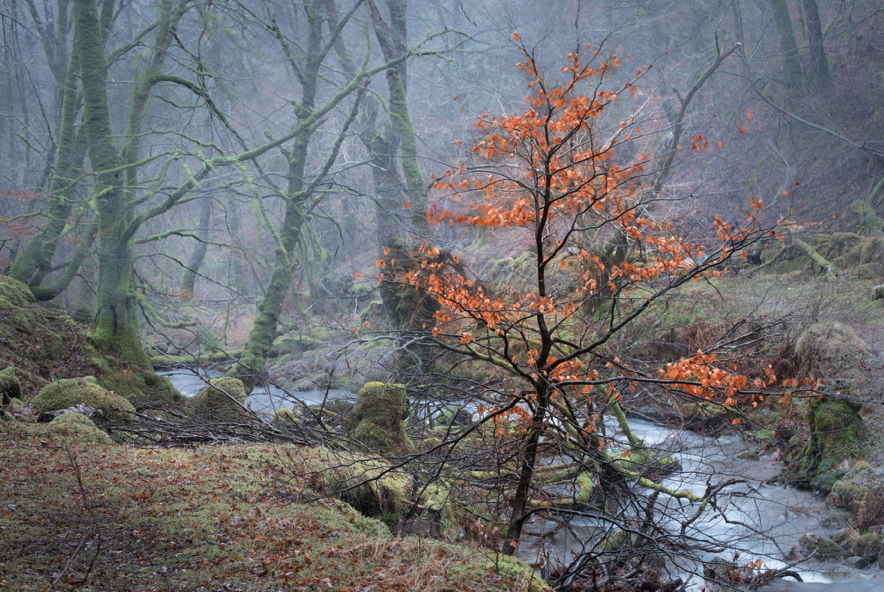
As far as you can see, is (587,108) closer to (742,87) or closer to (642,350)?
(642,350)

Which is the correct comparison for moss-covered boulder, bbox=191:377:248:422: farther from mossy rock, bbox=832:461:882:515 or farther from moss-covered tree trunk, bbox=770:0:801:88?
moss-covered tree trunk, bbox=770:0:801:88

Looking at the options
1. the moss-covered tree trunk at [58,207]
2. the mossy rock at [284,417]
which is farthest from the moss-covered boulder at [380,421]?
the moss-covered tree trunk at [58,207]

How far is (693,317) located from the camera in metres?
13.2

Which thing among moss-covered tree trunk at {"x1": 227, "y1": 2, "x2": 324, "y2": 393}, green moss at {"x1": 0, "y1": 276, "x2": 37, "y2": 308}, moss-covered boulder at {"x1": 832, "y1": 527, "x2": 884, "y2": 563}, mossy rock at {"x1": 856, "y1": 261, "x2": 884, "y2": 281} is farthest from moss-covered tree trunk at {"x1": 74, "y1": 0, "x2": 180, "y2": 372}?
mossy rock at {"x1": 856, "y1": 261, "x2": 884, "y2": 281}

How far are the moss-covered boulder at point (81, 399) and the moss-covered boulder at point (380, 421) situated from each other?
114 inches

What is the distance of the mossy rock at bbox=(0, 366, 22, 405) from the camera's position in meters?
6.89

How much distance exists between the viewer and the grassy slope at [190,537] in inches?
132

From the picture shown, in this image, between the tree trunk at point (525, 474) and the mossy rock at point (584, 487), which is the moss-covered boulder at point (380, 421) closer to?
the mossy rock at point (584, 487)

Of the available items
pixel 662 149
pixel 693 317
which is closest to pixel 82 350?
pixel 693 317

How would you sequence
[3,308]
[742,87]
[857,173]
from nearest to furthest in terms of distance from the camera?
[3,308]
[857,173]
[742,87]

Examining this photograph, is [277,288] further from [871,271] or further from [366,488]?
[871,271]

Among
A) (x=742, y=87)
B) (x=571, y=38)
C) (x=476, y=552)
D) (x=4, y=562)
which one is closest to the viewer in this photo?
(x=4, y=562)

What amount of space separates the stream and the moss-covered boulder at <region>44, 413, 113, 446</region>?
134cm

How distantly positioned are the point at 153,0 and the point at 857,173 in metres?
30.5
